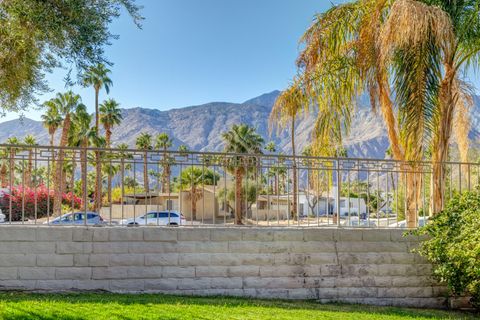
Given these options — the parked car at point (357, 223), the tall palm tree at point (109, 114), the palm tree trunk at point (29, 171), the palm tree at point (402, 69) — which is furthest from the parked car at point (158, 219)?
the tall palm tree at point (109, 114)

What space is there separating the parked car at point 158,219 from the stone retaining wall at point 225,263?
0.27m

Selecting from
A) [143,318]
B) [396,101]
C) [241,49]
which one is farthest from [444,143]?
[241,49]

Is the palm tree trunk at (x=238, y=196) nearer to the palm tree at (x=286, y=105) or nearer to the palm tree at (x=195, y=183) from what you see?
the palm tree at (x=195, y=183)

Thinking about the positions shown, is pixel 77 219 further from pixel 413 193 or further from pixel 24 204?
pixel 413 193

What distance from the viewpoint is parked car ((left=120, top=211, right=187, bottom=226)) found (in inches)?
310

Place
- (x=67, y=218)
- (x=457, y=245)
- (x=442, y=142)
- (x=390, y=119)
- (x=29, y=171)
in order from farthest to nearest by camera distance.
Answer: (x=390, y=119), (x=442, y=142), (x=67, y=218), (x=29, y=171), (x=457, y=245)

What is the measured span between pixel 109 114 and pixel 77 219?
42640 millimetres

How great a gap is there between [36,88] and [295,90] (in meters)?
5.36

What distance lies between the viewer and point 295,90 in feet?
35.3

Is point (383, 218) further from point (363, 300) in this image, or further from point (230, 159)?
point (230, 159)

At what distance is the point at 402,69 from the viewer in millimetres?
9195

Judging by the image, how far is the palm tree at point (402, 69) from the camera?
8.70 meters

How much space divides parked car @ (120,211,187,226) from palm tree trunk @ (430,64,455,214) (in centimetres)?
491

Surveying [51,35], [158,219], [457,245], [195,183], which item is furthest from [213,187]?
[457,245]
